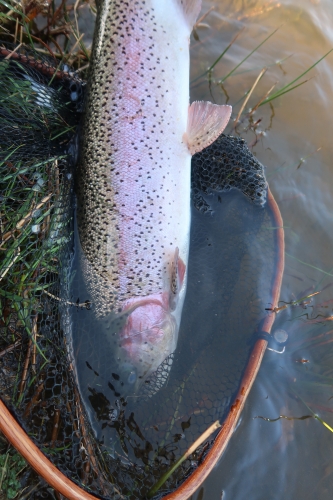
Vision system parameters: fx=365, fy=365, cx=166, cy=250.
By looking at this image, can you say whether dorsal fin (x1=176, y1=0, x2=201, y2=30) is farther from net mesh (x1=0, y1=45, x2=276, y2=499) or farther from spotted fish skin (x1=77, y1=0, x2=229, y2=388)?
net mesh (x1=0, y1=45, x2=276, y2=499)

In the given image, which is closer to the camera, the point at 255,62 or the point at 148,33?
the point at 148,33

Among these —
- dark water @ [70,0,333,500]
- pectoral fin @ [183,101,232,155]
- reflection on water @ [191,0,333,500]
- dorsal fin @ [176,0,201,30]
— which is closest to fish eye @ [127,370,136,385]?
dark water @ [70,0,333,500]

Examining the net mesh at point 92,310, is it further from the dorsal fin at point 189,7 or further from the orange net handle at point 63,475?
the dorsal fin at point 189,7

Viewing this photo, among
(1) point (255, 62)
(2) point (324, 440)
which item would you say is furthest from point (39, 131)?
(2) point (324, 440)

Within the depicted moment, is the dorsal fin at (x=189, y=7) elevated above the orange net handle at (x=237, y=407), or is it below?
above

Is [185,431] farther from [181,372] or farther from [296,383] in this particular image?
[296,383]

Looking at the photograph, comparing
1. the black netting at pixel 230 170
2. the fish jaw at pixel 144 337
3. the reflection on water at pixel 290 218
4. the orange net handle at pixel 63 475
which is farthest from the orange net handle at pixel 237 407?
the fish jaw at pixel 144 337

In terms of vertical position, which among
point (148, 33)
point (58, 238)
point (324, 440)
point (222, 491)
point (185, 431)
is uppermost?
point (148, 33)
